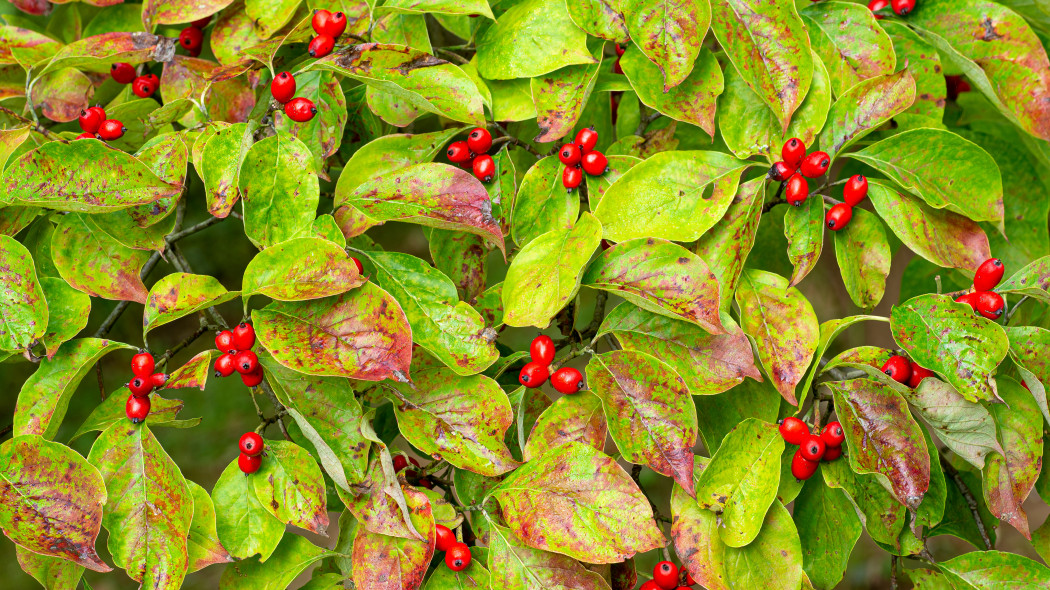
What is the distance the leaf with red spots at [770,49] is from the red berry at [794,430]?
0.31 metres

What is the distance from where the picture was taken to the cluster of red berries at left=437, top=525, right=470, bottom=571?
2.54 ft

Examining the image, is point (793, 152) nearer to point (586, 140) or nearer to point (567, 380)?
point (586, 140)

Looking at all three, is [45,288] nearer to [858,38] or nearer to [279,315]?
[279,315]

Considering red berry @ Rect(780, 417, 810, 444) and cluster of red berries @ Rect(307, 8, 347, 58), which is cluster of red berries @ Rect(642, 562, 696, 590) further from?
cluster of red berries @ Rect(307, 8, 347, 58)

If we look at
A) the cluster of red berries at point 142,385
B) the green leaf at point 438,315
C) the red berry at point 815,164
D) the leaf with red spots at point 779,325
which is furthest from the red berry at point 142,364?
the red berry at point 815,164

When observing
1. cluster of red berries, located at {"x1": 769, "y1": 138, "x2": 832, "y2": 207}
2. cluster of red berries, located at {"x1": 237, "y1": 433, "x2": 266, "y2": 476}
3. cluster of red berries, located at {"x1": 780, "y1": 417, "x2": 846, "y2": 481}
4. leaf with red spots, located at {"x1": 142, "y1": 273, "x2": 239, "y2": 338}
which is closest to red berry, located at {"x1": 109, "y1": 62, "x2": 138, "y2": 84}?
leaf with red spots, located at {"x1": 142, "y1": 273, "x2": 239, "y2": 338}

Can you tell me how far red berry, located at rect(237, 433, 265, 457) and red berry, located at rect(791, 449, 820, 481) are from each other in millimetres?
567

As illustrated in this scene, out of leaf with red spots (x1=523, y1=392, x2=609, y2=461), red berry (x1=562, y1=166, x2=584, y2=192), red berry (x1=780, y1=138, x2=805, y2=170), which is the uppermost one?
red berry (x1=780, y1=138, x2=805, y2=170)

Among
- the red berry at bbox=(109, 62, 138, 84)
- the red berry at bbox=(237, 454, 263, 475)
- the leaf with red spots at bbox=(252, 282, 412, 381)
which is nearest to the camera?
the leaf with red spots at bbox=(252, 282, 412, 381)

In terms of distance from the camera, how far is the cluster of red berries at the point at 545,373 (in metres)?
0.78

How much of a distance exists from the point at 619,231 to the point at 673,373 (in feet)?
0.54

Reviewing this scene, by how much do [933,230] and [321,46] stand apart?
714mm

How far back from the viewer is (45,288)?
32.0 inches

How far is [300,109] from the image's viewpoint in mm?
825
